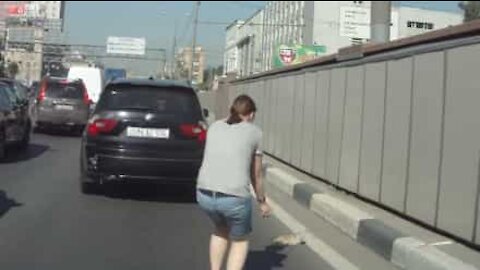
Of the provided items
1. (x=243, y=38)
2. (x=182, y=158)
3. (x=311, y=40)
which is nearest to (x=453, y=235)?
(x=182, y=158)

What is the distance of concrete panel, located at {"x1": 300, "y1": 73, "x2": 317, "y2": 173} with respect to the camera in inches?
599

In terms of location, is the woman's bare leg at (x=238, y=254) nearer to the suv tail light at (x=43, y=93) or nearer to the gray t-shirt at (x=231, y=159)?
the gray t-shirt at (x=231, y=159)

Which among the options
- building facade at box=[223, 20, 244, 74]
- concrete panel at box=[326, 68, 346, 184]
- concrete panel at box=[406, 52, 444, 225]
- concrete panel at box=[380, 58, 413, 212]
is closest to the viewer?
concrete panel at box=[406, 52, 444, 225]

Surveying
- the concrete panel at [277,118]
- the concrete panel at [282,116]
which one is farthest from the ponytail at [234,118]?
the concrete panel at [277,118]

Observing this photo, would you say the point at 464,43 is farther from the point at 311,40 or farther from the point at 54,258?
the point at 311,40

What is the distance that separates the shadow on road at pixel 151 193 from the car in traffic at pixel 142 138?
605 mm

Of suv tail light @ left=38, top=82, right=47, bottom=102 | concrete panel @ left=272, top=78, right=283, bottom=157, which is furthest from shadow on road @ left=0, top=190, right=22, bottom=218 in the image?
suv tail light @ left=38, top=82, right=47, bottom=102

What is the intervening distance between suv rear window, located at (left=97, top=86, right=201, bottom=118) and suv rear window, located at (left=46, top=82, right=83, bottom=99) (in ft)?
49.3

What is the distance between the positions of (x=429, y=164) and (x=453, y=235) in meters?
0.96

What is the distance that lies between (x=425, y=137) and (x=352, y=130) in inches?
122

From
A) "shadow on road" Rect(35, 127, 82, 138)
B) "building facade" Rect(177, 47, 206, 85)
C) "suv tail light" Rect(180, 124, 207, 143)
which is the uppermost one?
"building facade" Rect(177, 47, 206, 85)

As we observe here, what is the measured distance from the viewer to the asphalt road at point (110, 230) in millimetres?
8016

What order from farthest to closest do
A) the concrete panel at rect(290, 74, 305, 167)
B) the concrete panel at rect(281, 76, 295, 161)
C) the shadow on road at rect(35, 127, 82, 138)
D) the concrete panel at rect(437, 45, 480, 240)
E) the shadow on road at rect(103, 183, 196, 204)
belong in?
the shadow on road at rect(35, 127, 82, 138) → the concrete panel at rect(281, 76, 295, 161) → the concrete panel at rect(290, 74, 305, 167) → the shadow on road at rect(103, 183, 196, 204) → the concrete panel at rect(437, 45, 480, 240)

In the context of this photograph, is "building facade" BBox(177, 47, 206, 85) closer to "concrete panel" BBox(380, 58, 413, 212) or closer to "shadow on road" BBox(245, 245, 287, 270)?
"concrete panel" BBox(380, 58, 413, 212)
